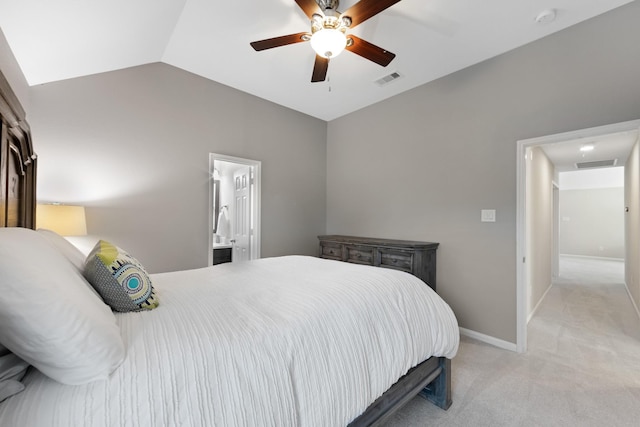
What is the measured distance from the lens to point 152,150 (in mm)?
2977

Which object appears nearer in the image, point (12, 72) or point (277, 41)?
point (12, 72)

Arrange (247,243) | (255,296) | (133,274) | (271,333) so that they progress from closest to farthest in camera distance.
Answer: (271,333)
(133,274)
(255,296)
(247,243)

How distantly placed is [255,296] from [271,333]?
408 millimetres

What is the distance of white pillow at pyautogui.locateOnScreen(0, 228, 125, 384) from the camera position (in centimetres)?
67

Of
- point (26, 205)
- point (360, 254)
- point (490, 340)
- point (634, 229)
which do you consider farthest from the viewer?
point (634, 229)

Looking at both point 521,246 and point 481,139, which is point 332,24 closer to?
point 481,139

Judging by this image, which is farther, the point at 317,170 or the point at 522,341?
the point at 317,170

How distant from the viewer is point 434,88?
3305mm

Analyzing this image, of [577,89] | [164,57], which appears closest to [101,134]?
[164,57]

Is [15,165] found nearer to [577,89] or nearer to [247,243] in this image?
[247,243]

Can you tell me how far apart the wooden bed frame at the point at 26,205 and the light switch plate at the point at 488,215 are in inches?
65.3

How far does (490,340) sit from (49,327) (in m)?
3.40

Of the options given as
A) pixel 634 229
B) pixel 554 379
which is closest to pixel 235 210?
pixel 554 379

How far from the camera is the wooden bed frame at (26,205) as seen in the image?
50.6 inches
